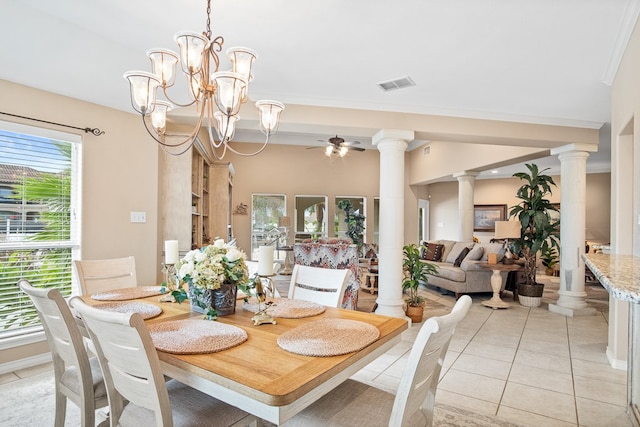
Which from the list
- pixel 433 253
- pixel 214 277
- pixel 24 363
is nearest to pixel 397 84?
pixel 214 277

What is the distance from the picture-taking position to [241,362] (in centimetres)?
121

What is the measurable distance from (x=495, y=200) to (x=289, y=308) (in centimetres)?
941

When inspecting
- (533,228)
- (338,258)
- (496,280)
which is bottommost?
(496,280)

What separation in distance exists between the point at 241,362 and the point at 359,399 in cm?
60

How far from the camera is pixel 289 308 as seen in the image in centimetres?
190

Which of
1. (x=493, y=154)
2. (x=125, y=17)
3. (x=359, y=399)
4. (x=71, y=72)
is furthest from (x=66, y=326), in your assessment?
(x=493, y=154)

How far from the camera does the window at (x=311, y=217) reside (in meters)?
9.05

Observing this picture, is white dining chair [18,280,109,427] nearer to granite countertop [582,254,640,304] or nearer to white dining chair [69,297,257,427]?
white dining chair [69,297,257,427]

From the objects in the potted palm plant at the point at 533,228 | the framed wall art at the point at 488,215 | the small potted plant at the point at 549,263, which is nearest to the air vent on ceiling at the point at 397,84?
the potted palm plant at the point at 533,228

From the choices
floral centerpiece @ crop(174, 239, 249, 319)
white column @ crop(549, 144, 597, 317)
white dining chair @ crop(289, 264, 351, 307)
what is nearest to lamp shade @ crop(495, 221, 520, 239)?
white column @ crop(549, 144, 597, 317)

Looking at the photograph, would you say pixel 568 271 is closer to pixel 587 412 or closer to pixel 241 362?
pixel 587 412

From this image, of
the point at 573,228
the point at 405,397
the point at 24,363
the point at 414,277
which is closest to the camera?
the point at 405,397

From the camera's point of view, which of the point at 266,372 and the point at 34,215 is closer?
the point at 266,372

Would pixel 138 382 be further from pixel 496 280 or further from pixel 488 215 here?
pixel 488 215
